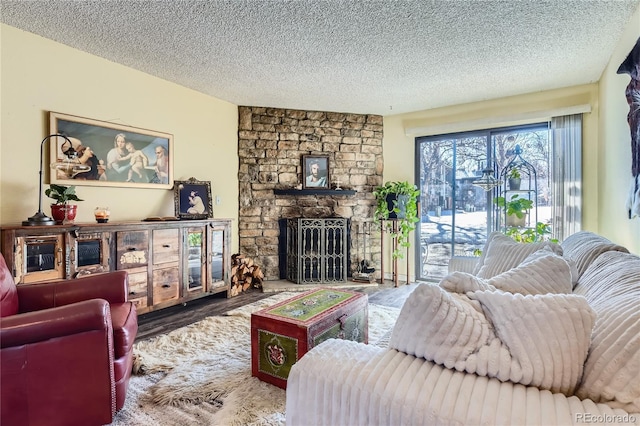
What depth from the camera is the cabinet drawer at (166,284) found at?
3025mm

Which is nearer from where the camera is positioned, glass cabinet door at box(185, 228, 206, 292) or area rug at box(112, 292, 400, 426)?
area rug at box(112, 292, 400, 426)

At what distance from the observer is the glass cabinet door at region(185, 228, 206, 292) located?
3.32 metres

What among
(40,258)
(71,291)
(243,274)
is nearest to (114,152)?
(40,258)

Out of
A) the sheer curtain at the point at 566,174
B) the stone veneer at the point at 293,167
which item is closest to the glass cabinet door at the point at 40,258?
the stone veneer at the point at 293,167

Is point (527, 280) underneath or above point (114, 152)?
underneath

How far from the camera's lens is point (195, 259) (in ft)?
11.2

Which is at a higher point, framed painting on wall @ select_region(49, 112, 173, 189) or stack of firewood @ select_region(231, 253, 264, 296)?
framed painting on wall @ select_region(49, 112, 173, 189)

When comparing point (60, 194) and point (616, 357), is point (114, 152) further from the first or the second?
point (616, 357)

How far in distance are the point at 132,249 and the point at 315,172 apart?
2.54 metres

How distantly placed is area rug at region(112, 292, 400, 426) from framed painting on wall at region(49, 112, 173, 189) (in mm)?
1605

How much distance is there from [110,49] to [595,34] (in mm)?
4019

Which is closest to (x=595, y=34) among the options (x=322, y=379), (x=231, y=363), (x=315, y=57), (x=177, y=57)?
(x=315, y=57)

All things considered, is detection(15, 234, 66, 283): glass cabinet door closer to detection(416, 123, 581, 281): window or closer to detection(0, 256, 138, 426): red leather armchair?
detection(0, 256, 138, 426): red leather armchair

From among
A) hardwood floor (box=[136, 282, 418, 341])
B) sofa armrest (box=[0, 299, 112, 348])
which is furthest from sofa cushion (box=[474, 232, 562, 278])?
sofa armrest (box=[0, 299, 112, 348])
